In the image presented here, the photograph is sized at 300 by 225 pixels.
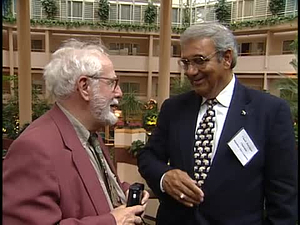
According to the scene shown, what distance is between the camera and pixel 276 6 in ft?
41.8

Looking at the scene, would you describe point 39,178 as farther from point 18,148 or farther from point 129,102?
point 129,102

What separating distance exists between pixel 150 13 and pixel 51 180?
47.2 ft

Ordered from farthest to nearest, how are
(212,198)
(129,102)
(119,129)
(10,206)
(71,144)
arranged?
(129,102), (119,129), (212,198), (71,144), (10,206)

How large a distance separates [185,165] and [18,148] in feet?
2.02

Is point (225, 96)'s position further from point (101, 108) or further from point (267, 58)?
point (267, 58)

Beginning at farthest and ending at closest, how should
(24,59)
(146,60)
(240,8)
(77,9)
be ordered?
1. (77,9)
2. (146,60)
3. (240,8)
4. (24,59)

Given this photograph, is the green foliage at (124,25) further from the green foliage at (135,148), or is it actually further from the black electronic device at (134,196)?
the black electronic device at (134,196)

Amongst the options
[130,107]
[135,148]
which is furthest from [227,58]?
[130,107]

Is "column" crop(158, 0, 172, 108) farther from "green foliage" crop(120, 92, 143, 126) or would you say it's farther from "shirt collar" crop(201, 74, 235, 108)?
"shirt collar" crop(201, 74, 235, 108)

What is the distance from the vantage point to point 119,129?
5.40m

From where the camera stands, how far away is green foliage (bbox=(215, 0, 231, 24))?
1371 centimetres

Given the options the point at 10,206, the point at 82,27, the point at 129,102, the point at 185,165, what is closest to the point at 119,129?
the point at 129,102

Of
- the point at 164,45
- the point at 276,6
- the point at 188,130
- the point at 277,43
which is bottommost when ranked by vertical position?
the point at 188,130

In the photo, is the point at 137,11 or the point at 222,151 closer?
the point at 222,151
